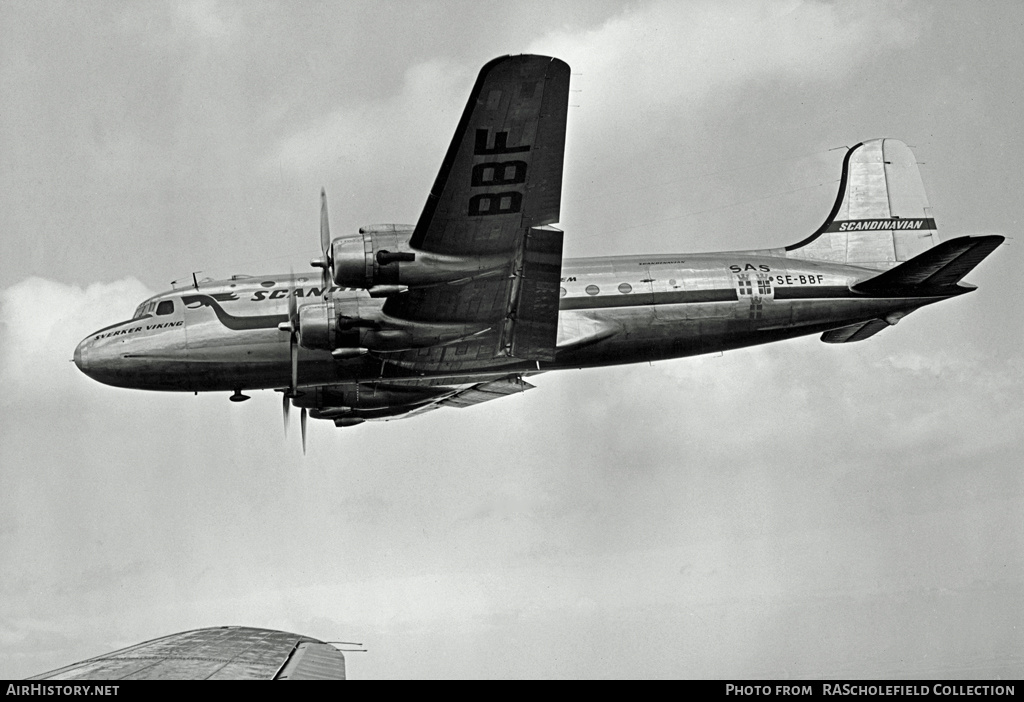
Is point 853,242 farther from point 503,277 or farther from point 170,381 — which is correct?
point 170,381

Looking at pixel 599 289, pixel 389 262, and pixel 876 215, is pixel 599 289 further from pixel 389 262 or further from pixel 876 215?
pixel 876 215

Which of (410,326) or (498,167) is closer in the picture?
(498,167)

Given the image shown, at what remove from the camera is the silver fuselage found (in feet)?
66.2

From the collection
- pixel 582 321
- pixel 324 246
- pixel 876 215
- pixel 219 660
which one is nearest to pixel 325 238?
pixel 324 246

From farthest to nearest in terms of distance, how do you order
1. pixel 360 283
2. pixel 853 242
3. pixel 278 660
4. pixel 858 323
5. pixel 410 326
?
pixel 853 242
pixel 858 323
pixel 410 326
pixel 360 283
pixel 278 660

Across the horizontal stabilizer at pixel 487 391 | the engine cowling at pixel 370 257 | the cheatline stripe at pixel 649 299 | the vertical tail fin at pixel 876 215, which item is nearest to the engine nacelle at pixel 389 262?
the engine cowling at pixel 370 257

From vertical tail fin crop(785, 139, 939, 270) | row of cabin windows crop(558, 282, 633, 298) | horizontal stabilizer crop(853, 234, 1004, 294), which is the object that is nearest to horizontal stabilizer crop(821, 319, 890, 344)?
horizontal stabilizer crop(853, 234, 1004, 294)

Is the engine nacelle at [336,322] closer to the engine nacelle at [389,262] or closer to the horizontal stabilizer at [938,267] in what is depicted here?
the engine nacelle at [389,262]

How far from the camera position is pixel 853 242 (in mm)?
23312

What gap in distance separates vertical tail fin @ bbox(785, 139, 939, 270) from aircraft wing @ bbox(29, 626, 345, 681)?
15.2 m

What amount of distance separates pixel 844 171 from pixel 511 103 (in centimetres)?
1312

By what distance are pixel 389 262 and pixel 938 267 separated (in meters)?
11.2
